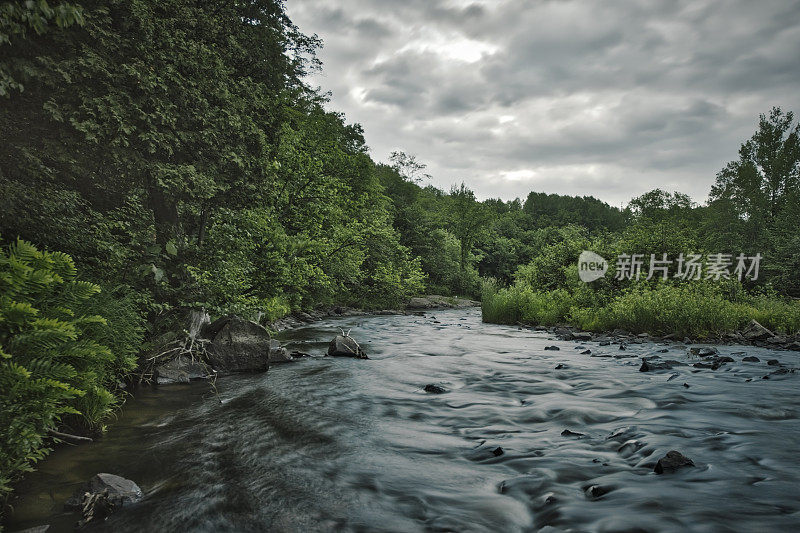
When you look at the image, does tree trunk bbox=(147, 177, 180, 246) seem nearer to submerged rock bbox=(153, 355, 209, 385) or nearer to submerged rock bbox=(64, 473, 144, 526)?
submerged rock bbox=(153, 355, 209, 385)

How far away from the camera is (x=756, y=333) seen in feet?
46.4

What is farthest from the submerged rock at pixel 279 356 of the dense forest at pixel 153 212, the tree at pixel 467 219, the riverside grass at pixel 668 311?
the tree at pixel 467 219

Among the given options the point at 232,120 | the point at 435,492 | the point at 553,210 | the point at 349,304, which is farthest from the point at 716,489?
the point at 553,210

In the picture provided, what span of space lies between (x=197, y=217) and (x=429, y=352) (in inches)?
327

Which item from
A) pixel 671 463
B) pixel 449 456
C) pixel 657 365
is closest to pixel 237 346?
pixel 449 456

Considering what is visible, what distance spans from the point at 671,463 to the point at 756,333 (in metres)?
13.2

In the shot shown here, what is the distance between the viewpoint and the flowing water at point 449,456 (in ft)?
12.4

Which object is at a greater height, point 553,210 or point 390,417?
point 553,210

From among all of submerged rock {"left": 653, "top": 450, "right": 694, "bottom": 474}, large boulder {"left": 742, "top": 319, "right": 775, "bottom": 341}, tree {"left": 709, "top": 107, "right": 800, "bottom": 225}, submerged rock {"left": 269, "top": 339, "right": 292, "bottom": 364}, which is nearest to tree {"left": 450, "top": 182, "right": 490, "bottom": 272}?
tree {"left": 709, "top": 107, "right": 800, "bottom": 225}

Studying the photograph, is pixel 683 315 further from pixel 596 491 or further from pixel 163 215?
pixel 163 215

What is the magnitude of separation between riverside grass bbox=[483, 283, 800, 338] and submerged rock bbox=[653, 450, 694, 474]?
41.6 feet

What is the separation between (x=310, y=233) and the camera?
61.6 feet

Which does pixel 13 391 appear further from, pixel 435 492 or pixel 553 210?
pixel 553 210

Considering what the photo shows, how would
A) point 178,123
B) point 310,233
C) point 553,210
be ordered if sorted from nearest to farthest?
point 178,123, point 310,233, point 553,210
